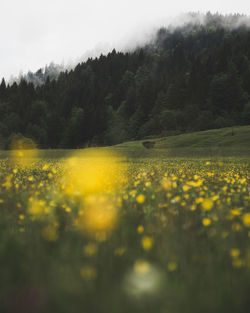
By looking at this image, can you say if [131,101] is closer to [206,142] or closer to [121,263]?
[206,142]

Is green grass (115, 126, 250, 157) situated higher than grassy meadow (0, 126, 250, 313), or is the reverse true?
green grass (115, 126, 250, 157)

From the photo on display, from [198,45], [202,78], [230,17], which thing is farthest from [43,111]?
[230,17]

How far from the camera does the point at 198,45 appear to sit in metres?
167

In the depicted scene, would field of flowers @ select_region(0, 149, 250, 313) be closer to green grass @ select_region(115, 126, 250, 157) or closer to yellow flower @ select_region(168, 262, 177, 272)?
yellow flower @ select_region(168, 262, 177, 272)

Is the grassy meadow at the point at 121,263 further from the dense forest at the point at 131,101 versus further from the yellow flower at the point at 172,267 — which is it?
the dense forest at the point at 131,101

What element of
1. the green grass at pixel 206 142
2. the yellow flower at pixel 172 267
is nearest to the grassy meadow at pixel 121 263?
the yellow flower at pixel 172 267

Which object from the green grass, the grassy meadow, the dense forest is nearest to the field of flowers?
the grassy meadow

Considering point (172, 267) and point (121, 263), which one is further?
point (121, 263)

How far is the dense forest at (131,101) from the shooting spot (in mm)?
70125

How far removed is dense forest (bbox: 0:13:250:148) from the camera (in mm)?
70125

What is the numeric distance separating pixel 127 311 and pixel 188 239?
4.69 feet

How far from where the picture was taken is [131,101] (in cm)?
9012

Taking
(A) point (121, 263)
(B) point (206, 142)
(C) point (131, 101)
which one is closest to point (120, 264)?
(A) point (121, 263)

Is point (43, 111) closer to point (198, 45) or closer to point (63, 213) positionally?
point (63, 213)
